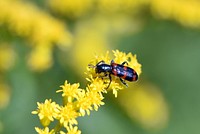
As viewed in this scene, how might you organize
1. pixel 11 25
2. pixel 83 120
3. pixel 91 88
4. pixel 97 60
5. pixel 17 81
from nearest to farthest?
pixel 91 88
pixel 97 60
pixel 11 25
pixel 17 81
pixel 83 120

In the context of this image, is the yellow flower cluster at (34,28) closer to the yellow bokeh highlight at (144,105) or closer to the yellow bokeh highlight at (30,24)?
the yellow bokeh highlight at (30,24)

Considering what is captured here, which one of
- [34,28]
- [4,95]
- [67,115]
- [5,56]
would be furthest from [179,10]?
[67,115]

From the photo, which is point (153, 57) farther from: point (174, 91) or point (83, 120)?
point (83, 120)

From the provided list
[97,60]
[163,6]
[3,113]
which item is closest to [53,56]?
[163,6]

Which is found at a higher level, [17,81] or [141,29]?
[141,29]

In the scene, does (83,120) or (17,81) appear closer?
(17,81)

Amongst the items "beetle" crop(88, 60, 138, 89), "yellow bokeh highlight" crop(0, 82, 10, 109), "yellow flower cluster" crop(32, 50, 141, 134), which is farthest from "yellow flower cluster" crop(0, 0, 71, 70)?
"yellow flower cluster" crop(32, 50, 141, 134)

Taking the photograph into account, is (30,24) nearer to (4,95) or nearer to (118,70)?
(4,95)
